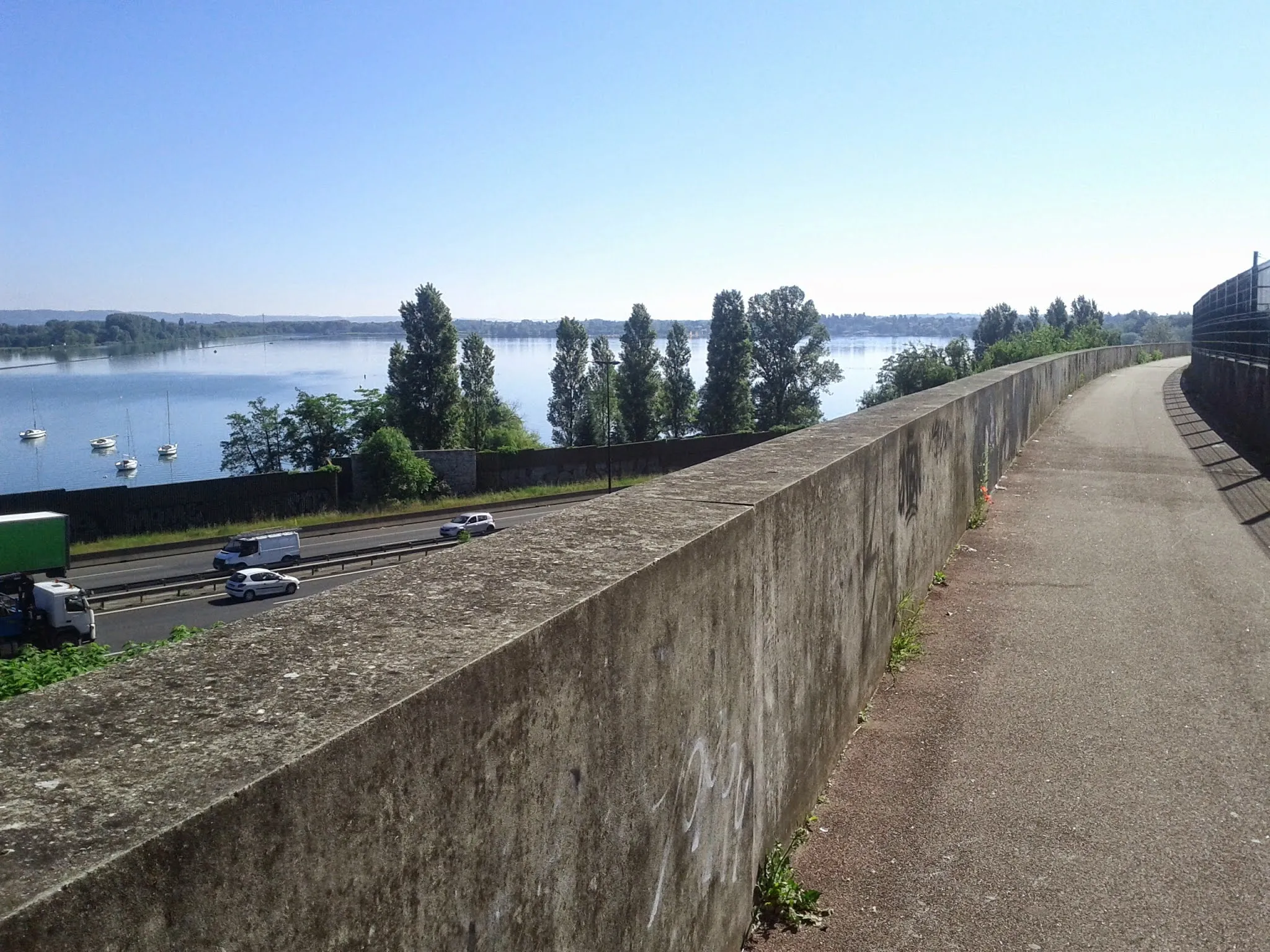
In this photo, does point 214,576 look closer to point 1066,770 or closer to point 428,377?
point 1066,770

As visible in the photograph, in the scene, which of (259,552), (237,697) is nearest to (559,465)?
(259,552)

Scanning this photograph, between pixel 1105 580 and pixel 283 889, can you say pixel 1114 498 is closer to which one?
pixel 1105 580

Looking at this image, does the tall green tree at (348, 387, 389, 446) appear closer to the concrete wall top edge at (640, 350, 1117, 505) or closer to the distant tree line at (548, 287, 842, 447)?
the distant tree line at (548, 287, 842, 447)

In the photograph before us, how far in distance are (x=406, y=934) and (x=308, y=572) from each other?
32.6 m

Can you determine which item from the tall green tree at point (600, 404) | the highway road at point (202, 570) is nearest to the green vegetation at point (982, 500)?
the highway road at point (202, 570)

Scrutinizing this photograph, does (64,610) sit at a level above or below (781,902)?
below

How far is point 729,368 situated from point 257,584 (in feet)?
177

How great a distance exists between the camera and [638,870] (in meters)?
2.45

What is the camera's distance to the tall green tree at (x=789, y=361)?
89.2m

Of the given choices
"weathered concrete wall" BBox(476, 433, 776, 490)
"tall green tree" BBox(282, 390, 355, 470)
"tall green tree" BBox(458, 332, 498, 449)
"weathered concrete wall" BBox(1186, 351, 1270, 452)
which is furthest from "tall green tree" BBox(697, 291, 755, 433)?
"weathered concrete wall" BBox(1186, 351, 1270, 452)

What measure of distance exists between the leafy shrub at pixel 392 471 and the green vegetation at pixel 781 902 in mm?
50349

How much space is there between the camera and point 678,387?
286 feet

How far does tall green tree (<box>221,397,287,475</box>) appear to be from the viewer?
7538cm

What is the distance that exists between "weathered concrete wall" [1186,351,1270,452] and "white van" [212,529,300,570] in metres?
26.7
